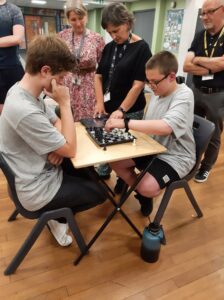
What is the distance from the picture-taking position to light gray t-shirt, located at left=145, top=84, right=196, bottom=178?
140 centimetres

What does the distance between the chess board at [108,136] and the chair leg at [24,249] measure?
0.54 metres

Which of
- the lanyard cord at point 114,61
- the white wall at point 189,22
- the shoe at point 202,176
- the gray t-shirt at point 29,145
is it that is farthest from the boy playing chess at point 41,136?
the white wall at point 189,22

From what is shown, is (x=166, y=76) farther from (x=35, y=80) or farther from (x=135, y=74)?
(x=35, y=80)

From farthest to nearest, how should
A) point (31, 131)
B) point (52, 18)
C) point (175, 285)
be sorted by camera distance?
1. point (52, 18)
2. point (175, 285)
3. point (31, 131)

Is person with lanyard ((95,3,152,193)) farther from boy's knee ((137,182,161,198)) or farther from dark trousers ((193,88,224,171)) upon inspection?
dark trousers ((193,88,224,171))

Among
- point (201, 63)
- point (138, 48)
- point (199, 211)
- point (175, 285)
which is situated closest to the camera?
point (175, 285)

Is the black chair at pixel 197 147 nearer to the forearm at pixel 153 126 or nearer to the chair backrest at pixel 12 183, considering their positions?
the forearm at pixel 153 126

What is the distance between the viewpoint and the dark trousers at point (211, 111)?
7.41ft

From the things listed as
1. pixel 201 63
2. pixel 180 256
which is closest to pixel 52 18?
pixel 201 63

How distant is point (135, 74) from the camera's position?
6.13 ft

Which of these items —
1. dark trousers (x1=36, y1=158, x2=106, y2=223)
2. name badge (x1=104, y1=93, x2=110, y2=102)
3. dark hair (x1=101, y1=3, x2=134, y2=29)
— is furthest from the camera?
name badge (x1=104, y1=93, x2=110, y2=102)

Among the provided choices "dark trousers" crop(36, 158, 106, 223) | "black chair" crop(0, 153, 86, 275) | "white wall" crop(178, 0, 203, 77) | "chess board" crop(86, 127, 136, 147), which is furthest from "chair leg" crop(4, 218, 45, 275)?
"white wall" crop(178, 0, 203, 77)

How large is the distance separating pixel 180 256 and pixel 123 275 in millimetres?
397

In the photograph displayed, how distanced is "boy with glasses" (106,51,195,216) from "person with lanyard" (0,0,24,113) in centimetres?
137
